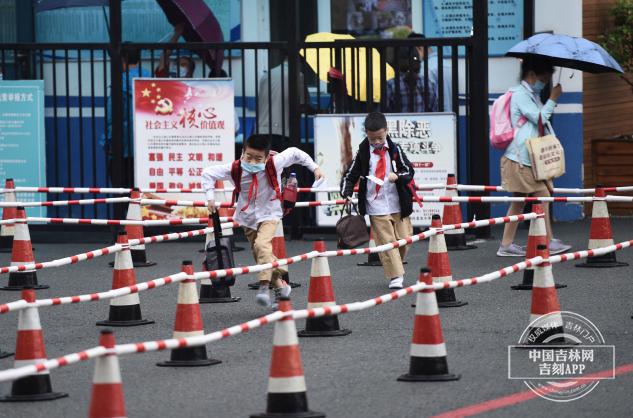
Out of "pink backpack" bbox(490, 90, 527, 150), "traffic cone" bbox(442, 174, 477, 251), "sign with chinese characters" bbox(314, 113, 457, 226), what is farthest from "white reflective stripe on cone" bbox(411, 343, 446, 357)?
"sign with chinese characters" bbox(314, 113, 457, 226)

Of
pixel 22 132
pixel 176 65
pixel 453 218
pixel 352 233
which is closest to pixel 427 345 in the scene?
pixel 352 233

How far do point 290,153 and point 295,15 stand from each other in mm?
5306

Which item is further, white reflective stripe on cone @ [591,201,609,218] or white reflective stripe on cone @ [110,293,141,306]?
white reflective stripe on cone @ [591,201,609,218]

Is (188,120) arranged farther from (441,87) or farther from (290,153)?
(290,153)

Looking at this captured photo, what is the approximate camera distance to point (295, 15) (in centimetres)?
1692

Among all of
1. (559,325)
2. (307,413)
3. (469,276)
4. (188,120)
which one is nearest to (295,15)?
(188,120)

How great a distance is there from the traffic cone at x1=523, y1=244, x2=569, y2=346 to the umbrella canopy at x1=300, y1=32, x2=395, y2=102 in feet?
25.1

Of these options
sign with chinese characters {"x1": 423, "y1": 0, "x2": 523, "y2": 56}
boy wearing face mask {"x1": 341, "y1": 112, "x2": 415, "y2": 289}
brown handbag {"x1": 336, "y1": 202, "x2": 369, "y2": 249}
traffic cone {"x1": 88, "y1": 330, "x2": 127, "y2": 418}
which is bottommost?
traffic cone {"x1": 88, "y1": 330, "x2": 127, "y2": 418}

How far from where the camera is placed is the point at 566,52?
14.5 meters

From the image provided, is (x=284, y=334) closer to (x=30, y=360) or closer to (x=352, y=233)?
(x=30, y=360)

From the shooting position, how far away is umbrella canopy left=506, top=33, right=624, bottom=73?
14516mm

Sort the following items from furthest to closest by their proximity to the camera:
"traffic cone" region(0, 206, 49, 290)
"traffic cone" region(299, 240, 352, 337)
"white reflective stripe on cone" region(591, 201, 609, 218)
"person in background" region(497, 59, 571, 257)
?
"person in background" region(497, 59, 571, 257) < "white reflective stripe on cone" region(591, 201, 609, 218) < "traffic cone" region(0, 206, 49, 290) < "traffic cone" region(299, 240, 352, 337)

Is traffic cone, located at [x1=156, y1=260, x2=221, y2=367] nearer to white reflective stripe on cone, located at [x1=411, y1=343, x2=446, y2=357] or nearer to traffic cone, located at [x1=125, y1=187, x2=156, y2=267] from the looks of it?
white reflective stripe on cone, located at [x1=411, y1=343, x2=446, y2=357]

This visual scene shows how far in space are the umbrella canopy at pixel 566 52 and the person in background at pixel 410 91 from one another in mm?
2361
